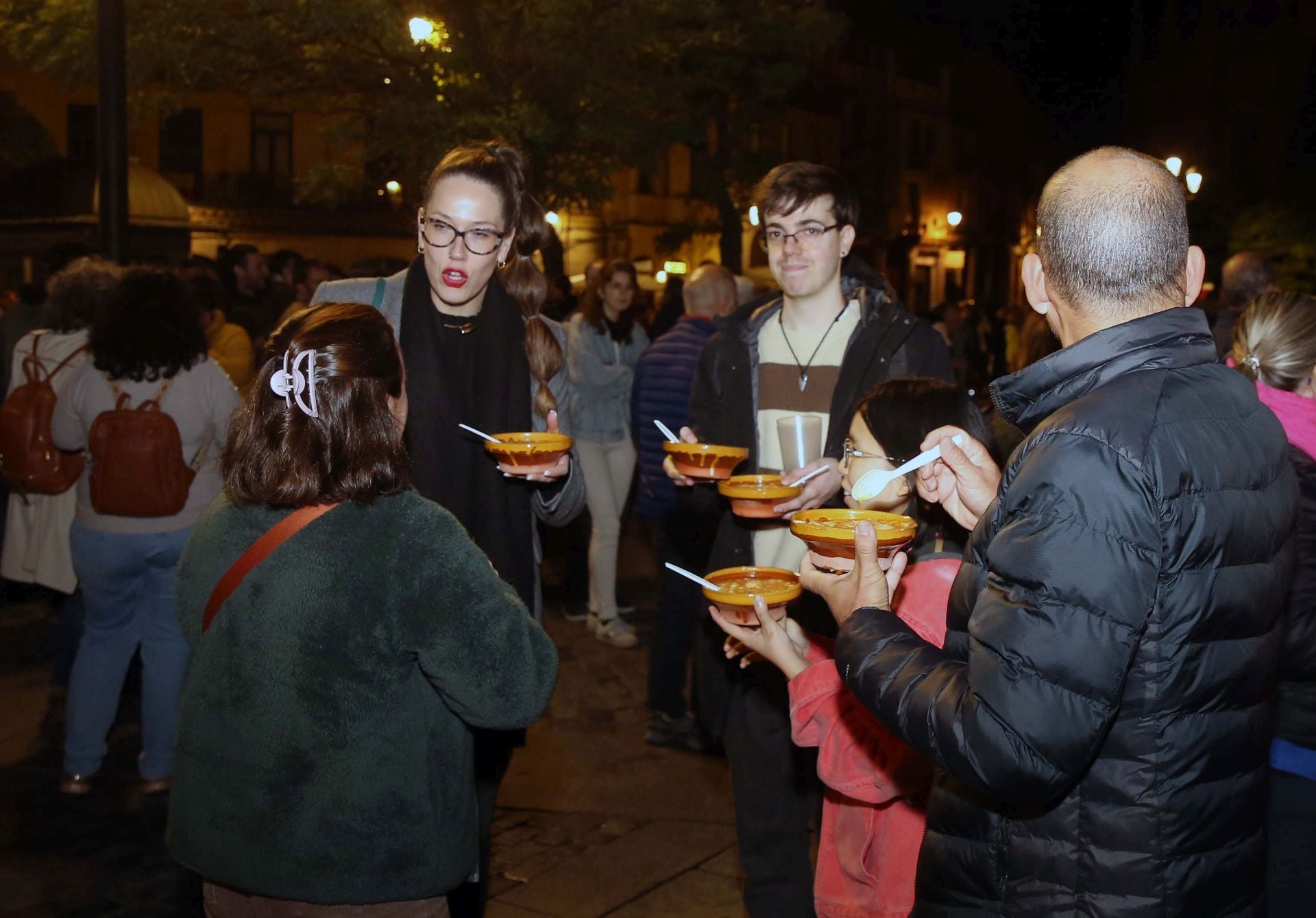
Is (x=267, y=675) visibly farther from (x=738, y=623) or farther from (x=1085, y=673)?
(x=1085, y=673)

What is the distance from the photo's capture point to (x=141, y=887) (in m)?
4.82

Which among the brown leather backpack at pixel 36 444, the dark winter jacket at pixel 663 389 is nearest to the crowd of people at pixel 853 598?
the dark winter jacket at pixel 663 389

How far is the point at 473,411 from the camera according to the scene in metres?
3.66

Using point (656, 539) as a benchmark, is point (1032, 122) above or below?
above

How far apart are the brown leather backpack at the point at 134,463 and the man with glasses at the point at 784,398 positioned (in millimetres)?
2498

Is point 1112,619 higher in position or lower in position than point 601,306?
lower

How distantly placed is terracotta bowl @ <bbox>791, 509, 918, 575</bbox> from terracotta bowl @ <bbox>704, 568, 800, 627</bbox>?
0.57ft

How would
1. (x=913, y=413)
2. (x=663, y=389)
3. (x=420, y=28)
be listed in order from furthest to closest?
(x=420, y=28), (x=663, y=389), (x=913, y=413)

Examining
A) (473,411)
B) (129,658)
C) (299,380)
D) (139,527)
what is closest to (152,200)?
(129,658)

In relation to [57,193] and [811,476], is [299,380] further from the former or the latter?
[57,193]

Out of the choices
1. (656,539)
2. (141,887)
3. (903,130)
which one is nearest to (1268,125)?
(903,130)

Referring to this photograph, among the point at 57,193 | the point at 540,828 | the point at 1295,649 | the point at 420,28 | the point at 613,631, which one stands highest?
the point at 420,28

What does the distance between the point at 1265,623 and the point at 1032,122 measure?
64.0 m

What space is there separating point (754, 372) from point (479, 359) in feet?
3.69
